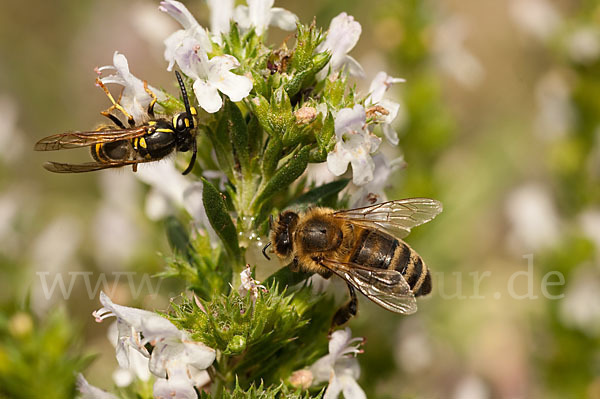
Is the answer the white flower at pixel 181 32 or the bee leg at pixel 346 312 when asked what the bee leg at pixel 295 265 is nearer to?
the bee leg at pixel 346 312

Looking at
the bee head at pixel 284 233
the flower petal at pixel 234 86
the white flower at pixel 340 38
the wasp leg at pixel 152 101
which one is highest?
the white flower at pixel 340 38

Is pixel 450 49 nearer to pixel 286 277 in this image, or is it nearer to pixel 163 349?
pixel 286 277

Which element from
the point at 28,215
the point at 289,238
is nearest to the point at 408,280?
the point at 289,238

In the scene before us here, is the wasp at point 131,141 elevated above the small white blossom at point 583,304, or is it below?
above

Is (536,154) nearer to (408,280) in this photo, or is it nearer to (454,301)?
(454,301)

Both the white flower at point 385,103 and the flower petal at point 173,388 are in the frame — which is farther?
the white flower at point 385,103

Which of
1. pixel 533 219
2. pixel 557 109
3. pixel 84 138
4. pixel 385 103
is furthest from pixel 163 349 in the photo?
pixel 557 109

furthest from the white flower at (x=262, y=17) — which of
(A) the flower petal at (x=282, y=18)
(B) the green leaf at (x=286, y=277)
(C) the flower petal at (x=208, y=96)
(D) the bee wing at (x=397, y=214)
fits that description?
(B) the green leaf at (x=286, y=277)
